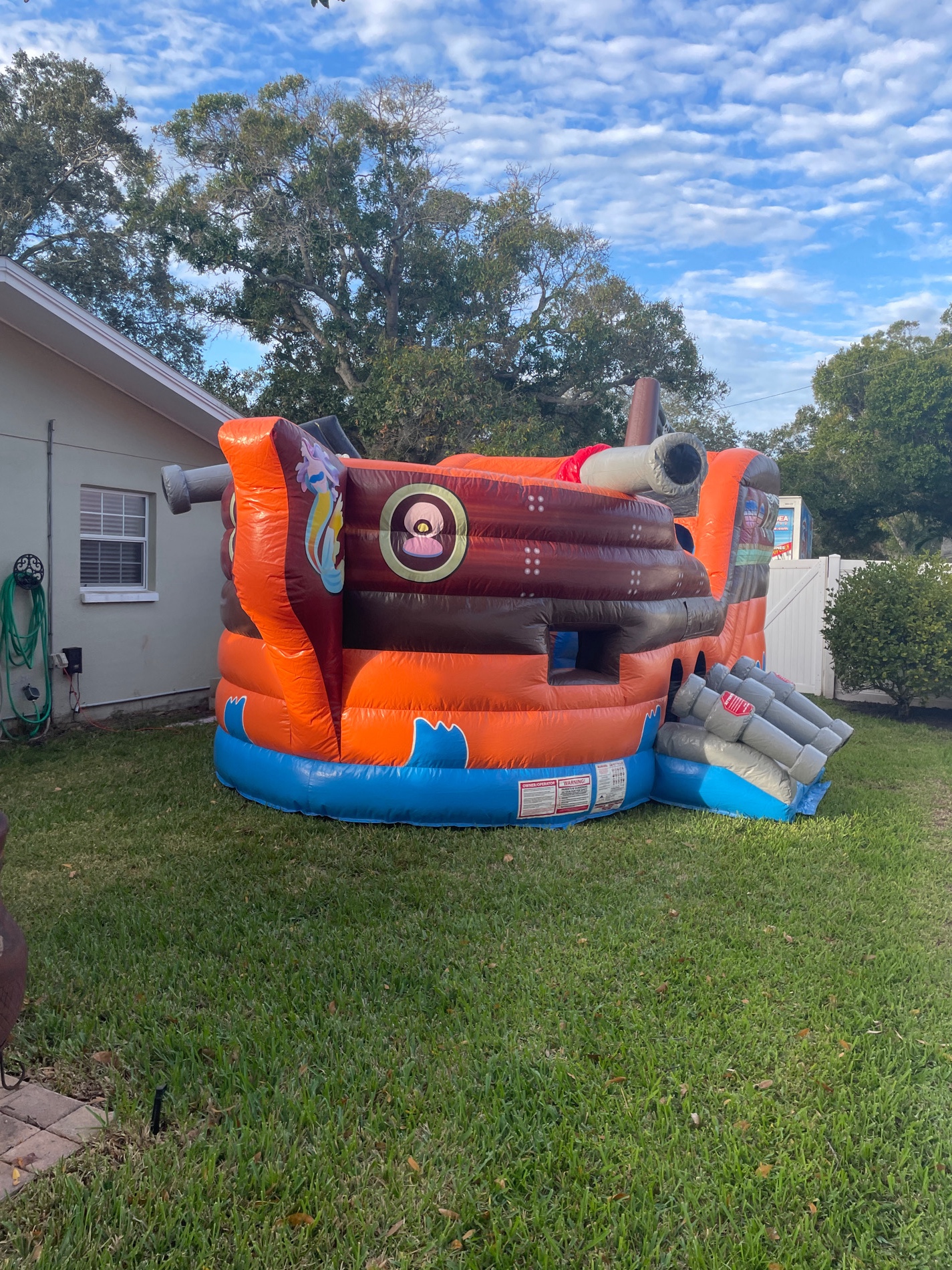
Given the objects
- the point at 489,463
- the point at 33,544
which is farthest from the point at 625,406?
the point at 33,544

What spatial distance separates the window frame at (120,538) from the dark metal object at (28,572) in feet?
1.89

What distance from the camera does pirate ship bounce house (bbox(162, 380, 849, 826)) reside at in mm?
4871

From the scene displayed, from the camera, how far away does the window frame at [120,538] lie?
332 inches

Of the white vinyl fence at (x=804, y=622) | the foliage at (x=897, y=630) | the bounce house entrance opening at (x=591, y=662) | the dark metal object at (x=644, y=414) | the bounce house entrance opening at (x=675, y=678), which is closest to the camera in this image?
the bounce house entrance opening at (x=591, y=662)

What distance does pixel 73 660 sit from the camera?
8047mm

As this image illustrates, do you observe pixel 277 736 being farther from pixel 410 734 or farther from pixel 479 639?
pixel 479 639

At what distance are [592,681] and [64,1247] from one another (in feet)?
14.0

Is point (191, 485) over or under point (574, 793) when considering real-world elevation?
over

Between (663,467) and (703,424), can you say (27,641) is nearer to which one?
(663,467)

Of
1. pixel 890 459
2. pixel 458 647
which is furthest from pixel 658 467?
pixel 890 459

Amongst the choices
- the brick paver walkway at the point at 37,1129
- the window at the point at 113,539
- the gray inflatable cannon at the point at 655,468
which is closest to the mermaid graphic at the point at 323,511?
the gray inflatable cannon at the point at 655,468

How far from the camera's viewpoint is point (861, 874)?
4762 millimetres

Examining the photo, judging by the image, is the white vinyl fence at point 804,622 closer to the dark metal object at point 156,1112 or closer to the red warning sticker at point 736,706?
the red warning sticker at point 736,706

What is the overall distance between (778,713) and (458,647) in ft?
8.45
